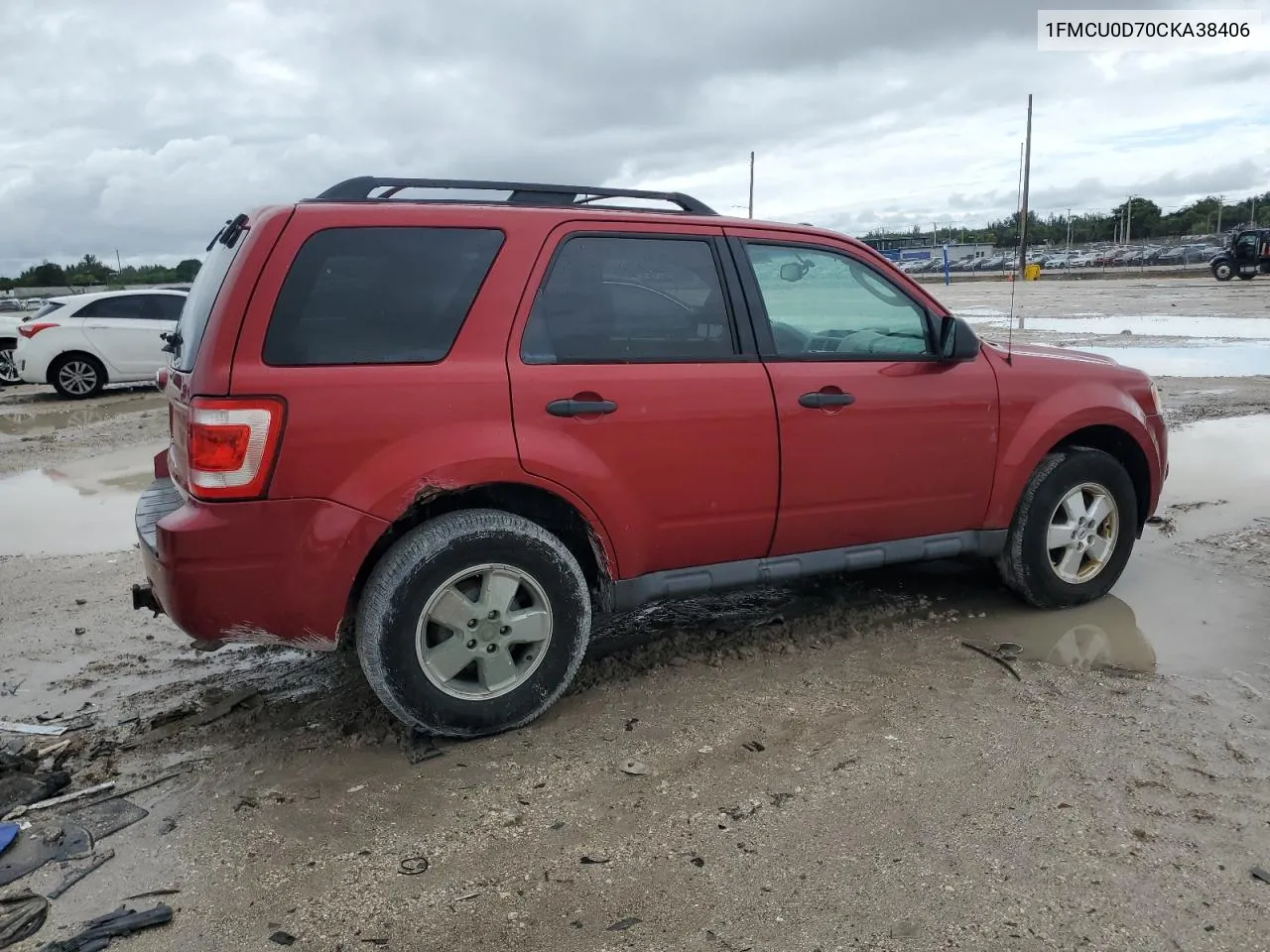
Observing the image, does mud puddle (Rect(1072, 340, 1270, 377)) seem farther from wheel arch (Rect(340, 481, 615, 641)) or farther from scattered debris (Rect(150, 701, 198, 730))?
scattered debris (Rect(150, 701, 198, 730))

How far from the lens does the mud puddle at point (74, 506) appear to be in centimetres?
655

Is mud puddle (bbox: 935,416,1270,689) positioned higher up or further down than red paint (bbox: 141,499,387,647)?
further down

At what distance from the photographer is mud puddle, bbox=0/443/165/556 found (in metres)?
6.55

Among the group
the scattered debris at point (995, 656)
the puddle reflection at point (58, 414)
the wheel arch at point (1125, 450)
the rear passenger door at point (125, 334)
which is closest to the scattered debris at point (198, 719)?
the scattered debris at point (995, 656)

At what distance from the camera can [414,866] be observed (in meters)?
2.85

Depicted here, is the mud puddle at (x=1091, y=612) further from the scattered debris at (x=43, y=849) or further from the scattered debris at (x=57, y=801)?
the scattered debris at (x=43, y=849)

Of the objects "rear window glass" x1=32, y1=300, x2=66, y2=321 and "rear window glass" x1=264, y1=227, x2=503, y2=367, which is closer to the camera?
"rear window glass" x1=264, y1=227, x2=503, y2=367

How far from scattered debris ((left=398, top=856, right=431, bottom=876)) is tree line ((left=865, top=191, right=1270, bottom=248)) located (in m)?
85.2

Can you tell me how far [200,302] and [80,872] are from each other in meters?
1.96

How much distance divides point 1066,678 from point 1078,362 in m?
1.56

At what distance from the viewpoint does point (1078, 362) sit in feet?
15.4

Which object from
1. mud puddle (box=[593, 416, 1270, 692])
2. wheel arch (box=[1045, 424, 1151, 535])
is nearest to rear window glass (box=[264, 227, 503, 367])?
mud puddle (box=[593, 416, 1270, 692])

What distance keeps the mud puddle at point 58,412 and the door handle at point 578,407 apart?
9902 mm

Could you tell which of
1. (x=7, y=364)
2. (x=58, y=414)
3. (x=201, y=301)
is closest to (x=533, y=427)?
(x=201, y=301)
